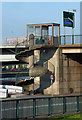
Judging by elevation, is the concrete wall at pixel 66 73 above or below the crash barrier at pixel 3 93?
above

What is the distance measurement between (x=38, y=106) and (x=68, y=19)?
75.9 feet

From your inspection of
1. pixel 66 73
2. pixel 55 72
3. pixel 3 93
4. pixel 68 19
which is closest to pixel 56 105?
pixel 3 93

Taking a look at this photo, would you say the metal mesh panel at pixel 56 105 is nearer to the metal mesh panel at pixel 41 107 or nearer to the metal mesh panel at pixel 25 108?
the metal mesh panel at pixel 41 107

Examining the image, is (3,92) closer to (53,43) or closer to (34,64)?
(34,64)

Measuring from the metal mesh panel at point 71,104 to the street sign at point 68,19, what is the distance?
20843 millimetres

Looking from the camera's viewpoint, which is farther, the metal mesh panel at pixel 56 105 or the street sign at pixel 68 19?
the street sign at pixel 68 19

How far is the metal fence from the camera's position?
15434 mm

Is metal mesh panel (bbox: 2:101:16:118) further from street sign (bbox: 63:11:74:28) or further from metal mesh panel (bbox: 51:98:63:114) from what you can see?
street sign (bbox: 63:11:74:28)

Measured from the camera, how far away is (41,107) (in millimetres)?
16281

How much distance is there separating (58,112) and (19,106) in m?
2.59

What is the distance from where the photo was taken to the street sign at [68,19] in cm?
3727

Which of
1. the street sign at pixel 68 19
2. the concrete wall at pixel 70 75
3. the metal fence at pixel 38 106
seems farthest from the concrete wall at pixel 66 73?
the metal fence at pixel 38 106

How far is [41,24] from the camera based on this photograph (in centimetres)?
3700

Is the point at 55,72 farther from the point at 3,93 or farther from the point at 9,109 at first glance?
the point at 9,109
